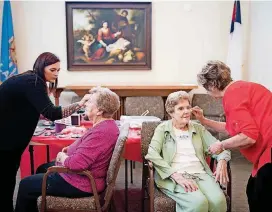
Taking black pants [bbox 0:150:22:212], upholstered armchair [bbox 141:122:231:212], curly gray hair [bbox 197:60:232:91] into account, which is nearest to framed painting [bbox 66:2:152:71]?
upholstered armchair [bbox 141:122:231:212]

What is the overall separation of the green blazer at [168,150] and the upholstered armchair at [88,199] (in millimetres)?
313

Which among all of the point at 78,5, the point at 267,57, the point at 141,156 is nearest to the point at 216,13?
the point at 267,57

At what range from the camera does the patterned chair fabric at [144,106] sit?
4.64 metres

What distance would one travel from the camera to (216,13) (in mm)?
5270

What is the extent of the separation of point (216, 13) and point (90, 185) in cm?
409

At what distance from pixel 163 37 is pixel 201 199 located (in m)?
3.69

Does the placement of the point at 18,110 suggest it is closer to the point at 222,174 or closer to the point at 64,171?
the point at 64,171

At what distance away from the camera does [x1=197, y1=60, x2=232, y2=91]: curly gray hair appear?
1.92m

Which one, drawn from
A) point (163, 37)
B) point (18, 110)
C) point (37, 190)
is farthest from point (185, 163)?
point (163, 37)

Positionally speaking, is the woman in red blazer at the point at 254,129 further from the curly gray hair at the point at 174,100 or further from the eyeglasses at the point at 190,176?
the curly gray hair at the point at 174,100

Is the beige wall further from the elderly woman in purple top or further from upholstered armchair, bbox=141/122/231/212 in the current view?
the elderly woman in purple top

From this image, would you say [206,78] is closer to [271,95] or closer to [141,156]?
[271,95]

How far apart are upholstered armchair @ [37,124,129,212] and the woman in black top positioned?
1.28ft

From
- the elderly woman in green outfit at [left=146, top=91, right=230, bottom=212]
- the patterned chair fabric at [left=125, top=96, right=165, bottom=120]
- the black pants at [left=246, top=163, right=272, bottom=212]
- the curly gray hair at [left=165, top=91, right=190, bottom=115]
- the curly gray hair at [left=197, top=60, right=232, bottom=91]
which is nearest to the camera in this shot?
the black pants at [left=246, top=163, right=272, bottom=212]
